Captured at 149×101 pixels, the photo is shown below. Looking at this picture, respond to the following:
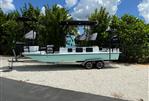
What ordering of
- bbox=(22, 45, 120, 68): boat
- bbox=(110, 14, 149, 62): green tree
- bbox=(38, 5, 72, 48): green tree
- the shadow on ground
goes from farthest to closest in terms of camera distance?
bbox=(38, 5, 72, 48): green tree → bbox=(110, 14, 149, 62): green tree → the shadow on ground → bbox=(22, 45, 120, 68): boat

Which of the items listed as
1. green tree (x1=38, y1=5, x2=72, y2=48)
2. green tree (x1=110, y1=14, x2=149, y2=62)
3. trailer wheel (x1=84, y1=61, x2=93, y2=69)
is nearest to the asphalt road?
trailer wheel (x1=84, y1=61, x2=93, y2=69)

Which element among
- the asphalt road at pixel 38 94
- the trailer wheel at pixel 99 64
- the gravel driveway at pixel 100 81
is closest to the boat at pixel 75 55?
the trailer wheel at pixel 99 64

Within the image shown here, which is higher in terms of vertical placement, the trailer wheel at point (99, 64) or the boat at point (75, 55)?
the boat at point (75, 55)

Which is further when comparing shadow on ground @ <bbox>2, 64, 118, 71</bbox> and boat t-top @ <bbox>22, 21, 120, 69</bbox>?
shadow on ground @ <bbox>2, 64, 118, 71</bbox>

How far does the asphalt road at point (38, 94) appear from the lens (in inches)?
339

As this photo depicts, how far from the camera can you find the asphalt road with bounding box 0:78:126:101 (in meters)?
8.62

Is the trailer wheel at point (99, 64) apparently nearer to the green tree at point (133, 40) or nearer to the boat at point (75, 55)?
the boat at point (75, 55)

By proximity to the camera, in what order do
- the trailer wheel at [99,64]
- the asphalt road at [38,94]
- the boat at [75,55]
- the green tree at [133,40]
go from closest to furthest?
1. the asphalt road at [38,94]
2. the boat at [75,55]
3. the trailer wheel at [99,64]
4. the green tree at [133,40]

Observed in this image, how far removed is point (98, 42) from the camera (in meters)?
20.4

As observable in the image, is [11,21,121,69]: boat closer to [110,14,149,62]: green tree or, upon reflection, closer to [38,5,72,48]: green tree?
[110,14,149,62]: green tree

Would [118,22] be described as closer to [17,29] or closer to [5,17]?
[17,29]

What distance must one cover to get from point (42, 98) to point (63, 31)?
1274 cm

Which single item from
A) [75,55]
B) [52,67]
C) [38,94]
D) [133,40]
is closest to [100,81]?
[38,94]

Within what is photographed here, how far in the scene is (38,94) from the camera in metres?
9.23
